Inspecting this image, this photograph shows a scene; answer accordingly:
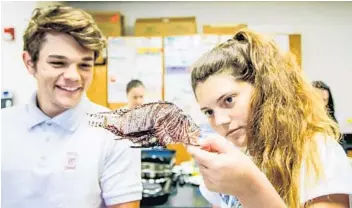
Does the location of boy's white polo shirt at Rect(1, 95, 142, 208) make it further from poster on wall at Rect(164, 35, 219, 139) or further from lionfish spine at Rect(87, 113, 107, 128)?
poster on wall at Rect(164, 35, 219, 139)

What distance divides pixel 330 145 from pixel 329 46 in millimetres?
798

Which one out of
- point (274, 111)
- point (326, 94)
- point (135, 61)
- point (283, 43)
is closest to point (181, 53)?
point (135, 61)

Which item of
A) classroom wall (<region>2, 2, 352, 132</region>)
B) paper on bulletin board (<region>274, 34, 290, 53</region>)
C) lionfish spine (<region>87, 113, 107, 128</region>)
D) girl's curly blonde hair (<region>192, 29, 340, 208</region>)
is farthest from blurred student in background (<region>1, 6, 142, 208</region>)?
classroom wall (<region>2, 2, 352, 132</region>)

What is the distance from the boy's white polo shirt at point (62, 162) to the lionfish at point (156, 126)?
282 millimetres

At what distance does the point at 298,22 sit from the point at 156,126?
1.36 m

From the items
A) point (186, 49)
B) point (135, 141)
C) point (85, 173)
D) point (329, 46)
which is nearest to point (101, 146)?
point (85, 173)

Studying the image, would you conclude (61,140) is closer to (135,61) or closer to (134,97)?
(134,97)

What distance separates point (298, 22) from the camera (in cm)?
172

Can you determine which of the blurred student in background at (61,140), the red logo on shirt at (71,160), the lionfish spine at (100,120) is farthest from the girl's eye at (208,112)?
the red logo on shirt at (71,160)

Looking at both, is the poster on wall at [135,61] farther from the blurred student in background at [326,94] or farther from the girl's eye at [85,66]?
the girl's eye at [85,66]

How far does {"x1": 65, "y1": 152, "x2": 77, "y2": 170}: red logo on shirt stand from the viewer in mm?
854

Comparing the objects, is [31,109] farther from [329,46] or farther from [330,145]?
[329,46]

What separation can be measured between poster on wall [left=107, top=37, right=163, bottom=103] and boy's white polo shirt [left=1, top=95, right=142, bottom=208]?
164cm

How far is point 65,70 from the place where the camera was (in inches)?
30.1
